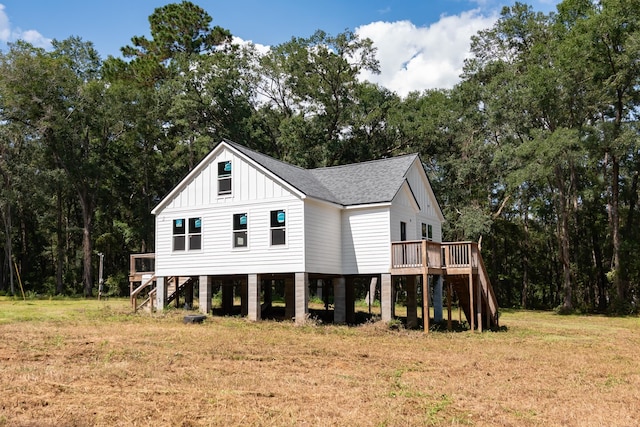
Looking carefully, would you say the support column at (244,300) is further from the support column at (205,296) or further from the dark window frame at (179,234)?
the dark window frame at (179,234)

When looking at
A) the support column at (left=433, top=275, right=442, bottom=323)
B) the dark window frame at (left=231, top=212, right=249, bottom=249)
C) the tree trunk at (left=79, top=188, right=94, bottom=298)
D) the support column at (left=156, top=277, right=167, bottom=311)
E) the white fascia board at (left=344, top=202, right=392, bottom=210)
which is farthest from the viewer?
the tree trunk at (left=79, top=188, right=94, bottom=298)

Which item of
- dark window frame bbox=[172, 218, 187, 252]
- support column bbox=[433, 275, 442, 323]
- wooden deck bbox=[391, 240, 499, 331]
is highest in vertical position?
dark window frame bbox=[172, 218, 187, 252]

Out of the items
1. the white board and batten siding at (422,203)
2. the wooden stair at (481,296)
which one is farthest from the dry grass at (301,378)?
the white board and batten siding at (422,203)

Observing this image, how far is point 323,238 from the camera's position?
23.0 meters

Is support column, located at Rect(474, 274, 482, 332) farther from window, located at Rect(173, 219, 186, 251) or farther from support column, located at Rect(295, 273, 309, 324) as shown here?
window, located at Rect(173, 219, 186, 251)

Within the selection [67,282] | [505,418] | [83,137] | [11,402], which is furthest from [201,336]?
[67,282]

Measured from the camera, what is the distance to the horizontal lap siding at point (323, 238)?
2230cm

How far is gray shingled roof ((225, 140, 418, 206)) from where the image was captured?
76.6 ft

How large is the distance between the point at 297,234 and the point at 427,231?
8414mm

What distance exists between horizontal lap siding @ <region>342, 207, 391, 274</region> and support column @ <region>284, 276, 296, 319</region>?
255cm

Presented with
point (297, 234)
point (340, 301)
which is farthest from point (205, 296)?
point (340, 301)

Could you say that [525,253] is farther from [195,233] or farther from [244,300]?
[195,233]

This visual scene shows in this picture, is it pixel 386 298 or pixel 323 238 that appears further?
pixel 323 238

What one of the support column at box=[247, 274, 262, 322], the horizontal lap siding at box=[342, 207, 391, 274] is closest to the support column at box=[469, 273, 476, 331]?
the horizontal lap siding at box=[342, 207, 391, 274]
